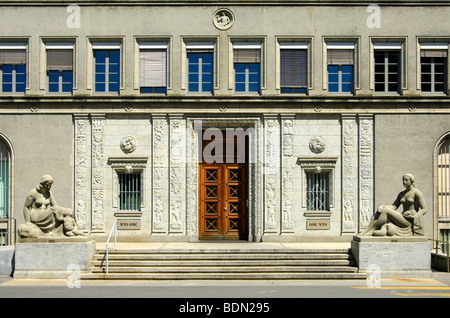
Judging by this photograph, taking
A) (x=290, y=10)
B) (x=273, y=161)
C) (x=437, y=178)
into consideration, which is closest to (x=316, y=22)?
(x=290, y=10)

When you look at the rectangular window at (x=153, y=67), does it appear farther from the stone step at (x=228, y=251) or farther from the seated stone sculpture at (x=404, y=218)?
the seated stone sculpture at (x=404, y=218)

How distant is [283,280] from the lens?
13641 mm

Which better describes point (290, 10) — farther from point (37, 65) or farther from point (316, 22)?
point (37, 65)

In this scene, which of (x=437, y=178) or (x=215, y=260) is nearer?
(x=215, y=260)

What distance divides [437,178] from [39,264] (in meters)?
13.3

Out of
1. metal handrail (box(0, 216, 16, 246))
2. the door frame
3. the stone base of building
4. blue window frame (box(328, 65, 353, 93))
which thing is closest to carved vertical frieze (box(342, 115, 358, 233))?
blue window frame (box(328, 65, 353, 93))

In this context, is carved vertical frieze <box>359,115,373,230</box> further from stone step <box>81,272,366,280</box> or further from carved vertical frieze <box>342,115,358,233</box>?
stone step <box>81,272,366,280</box>

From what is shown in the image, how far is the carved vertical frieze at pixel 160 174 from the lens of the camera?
17.8 meters

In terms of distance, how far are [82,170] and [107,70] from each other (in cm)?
366

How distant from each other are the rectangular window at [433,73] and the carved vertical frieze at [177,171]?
28.8 ft

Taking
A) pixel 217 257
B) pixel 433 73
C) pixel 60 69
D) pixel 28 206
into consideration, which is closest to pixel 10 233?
pixel 28 206

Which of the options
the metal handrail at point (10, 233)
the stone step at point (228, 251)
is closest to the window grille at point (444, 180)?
the stone step at point (228, 251)

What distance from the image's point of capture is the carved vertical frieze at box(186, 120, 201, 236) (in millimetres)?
17828

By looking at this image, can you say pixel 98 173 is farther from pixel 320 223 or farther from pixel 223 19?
pixel 320 223
